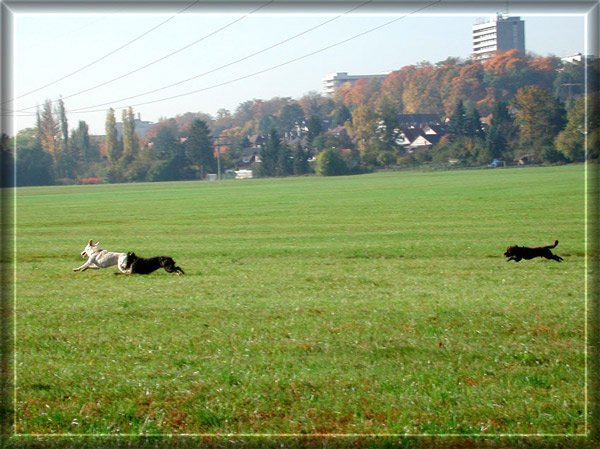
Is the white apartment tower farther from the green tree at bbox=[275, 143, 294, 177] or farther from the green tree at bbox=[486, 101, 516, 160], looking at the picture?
the green tree at bbox=[275, 143, 294, 177]

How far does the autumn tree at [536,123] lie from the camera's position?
607 inches

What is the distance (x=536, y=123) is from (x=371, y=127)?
643cm

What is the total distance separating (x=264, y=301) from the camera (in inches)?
443

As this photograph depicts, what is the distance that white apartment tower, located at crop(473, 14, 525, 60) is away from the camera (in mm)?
5410

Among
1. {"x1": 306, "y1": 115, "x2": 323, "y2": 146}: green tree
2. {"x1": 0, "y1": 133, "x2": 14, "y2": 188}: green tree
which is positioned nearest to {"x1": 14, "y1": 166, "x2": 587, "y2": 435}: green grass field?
{"x1": 0, "y1": 133, "x2": 14, "y2": 188}: green tree

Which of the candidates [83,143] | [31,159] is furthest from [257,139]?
[31,159]

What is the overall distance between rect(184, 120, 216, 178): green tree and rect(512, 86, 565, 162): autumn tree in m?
6.49

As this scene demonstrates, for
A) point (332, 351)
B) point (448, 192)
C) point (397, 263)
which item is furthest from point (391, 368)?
point (448, 192)

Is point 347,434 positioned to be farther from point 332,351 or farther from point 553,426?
point 332,351

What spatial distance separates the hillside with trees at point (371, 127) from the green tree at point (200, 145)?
0.24 ft

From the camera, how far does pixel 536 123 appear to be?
20.0 metres

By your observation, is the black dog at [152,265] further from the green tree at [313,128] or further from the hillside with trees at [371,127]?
the green tree at [313,128]

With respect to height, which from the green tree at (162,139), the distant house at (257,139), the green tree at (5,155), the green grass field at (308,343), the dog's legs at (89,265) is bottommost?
the green grass field at (308,343)

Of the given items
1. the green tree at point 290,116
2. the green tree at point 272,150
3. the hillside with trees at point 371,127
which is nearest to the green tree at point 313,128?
the hillside with trees at point 371,127
